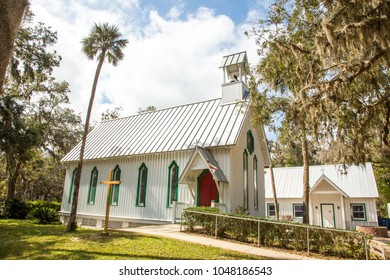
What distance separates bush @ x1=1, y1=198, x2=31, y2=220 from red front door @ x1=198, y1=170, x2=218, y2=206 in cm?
1666

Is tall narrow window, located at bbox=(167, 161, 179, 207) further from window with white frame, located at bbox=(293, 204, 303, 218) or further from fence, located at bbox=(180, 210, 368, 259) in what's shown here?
window with white frame, located at bbox=(293, 204, 303, 218)

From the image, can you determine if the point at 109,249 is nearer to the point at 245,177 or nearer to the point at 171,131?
the point at 245,177

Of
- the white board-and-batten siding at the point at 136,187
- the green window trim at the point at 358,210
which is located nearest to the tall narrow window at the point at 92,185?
the white board-and-batten siding at the point at 136,187

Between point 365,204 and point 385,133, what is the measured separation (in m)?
17.3

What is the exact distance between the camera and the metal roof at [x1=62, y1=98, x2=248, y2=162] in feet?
54.3

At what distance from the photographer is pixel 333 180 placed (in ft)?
92.9

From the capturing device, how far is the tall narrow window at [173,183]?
16.7 meters

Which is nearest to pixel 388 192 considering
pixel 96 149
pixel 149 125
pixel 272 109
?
pixel 272 109

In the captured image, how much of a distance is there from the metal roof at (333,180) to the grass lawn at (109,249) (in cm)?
1853

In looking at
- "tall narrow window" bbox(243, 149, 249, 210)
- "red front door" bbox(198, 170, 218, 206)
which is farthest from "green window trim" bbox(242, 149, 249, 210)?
"red front door" bbox(198, 170, 218, 206)

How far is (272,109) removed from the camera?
14.8 metres

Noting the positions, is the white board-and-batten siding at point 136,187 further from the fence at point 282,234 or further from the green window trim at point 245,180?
the fence at point 282,234

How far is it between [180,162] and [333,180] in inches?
740
